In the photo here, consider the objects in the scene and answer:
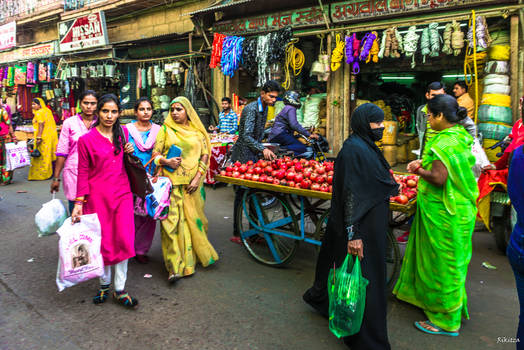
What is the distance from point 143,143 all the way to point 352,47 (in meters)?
5.61

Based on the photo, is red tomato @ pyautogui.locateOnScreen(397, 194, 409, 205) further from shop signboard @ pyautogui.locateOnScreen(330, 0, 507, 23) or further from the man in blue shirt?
the man in blue shirt

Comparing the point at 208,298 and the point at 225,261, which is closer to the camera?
the point at 208,298

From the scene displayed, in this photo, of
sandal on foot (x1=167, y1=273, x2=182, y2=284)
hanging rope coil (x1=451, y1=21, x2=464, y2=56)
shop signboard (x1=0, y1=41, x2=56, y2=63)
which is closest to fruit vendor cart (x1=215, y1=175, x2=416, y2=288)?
sandal on foot (x1=167, y1=273, x2=182, y2=284)

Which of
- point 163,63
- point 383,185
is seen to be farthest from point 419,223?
point 163,63

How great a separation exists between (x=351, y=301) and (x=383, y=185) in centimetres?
81

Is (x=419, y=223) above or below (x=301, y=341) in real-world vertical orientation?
above

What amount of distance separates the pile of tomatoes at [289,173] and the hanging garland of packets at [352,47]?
4337 mm

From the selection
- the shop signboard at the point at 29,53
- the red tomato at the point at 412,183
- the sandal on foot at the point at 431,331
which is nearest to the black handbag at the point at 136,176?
the red tomato at the point at 412,183

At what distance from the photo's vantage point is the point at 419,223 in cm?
319

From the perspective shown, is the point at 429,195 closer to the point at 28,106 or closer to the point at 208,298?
the point at 208,298

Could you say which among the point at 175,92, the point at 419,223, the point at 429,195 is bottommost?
the point at 419,223

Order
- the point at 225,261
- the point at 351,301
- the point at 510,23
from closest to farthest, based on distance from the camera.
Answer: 1. the point at 351,301
2. the point at 225,261
3. the point at 510,23

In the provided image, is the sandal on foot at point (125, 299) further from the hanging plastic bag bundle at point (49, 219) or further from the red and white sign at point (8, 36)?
the red and white sign at point (8, 36)

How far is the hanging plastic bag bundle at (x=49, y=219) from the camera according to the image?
338 centimetres
